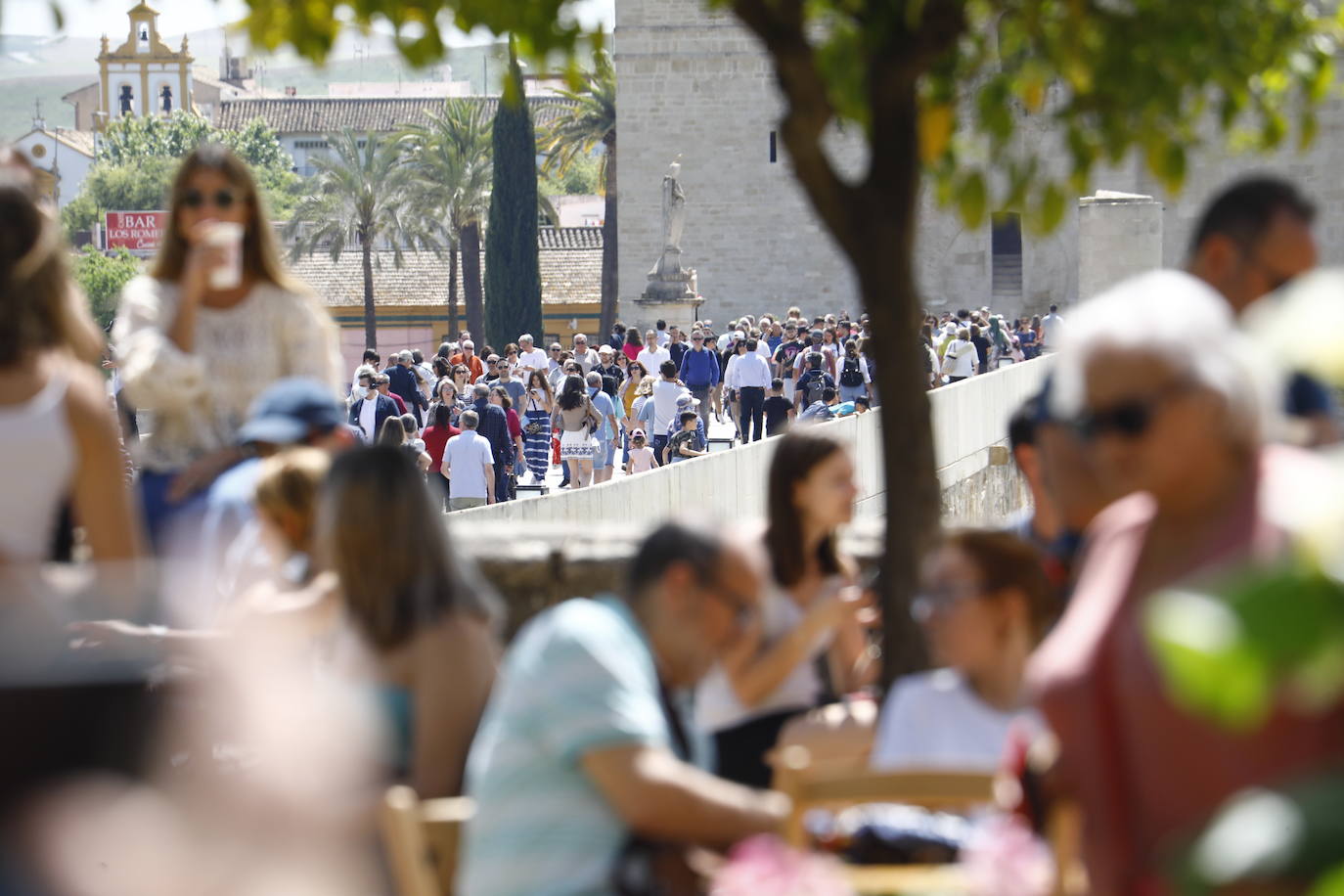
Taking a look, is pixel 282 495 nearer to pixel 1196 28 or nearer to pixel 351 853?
pixel 351 853

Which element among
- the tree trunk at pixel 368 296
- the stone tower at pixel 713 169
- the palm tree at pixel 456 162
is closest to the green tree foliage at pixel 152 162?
the tree trunk at pixel 368 296

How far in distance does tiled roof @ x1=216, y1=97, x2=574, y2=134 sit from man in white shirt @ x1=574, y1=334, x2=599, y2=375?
81.1 m

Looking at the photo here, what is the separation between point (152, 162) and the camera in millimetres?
90812

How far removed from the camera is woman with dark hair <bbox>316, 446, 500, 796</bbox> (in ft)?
11.0

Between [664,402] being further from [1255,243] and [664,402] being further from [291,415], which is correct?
[1255,243]

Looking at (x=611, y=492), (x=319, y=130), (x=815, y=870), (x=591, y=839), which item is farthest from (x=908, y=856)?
(x=319, y=130)

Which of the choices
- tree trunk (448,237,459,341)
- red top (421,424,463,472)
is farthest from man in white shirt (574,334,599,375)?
tree trunk (448,237,459,341)

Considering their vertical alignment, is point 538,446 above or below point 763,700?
below

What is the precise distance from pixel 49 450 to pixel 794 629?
5.53ft

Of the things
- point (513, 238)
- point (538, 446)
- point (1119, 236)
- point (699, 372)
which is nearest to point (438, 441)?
point (538, 446)

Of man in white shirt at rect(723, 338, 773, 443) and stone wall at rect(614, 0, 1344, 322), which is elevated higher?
stone wall at rect(614, 0, 1344, 322)

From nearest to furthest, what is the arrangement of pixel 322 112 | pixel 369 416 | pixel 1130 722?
1. pixel 1130 722
2. pixel 369 416
3. pixel 322 112

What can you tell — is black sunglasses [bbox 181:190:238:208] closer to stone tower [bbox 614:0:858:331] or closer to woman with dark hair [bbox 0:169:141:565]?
woman with dark hair [bbox 0:169:141:565]

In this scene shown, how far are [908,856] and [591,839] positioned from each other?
0.57 meters
